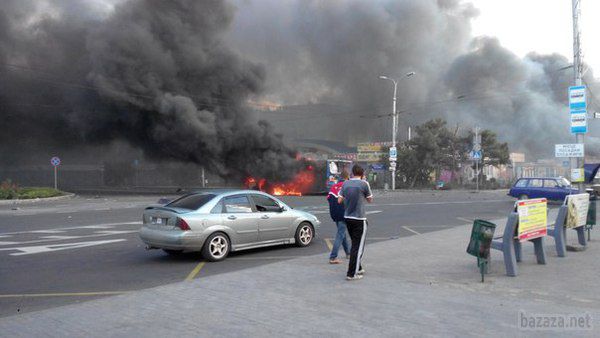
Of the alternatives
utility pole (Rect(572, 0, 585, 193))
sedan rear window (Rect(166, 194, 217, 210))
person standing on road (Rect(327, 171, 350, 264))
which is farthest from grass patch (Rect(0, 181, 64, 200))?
utility pole (Rect(572, 0, 585, 193))

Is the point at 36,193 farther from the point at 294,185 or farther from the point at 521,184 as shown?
the point at 521,184

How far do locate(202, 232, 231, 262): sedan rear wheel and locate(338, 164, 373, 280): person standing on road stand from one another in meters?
2.69

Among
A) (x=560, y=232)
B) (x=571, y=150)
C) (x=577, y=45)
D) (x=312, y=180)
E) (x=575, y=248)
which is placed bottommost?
(x=575, y=248)

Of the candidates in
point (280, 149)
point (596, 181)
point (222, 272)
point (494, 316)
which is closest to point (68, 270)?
point (222, 272)

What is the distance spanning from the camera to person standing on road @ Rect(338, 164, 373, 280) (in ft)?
21.5

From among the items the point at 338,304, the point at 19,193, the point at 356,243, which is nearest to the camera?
the point at 338,304

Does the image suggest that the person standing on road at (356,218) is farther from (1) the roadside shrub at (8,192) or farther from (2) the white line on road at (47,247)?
(1) the roadside shrub at (8,192)

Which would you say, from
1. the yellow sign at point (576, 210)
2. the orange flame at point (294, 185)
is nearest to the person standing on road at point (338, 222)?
the yellow sign at point (576, 210)

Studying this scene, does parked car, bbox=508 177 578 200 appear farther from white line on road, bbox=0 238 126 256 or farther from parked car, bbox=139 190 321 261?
white line on road, bbox=0 238 126 256

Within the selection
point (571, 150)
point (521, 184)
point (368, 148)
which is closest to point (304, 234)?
point (571, 150)

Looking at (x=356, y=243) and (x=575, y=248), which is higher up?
(x=356, y=243)

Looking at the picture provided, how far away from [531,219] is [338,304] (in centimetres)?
347

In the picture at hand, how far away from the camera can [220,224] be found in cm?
849

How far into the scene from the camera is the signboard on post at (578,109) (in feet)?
42.2
